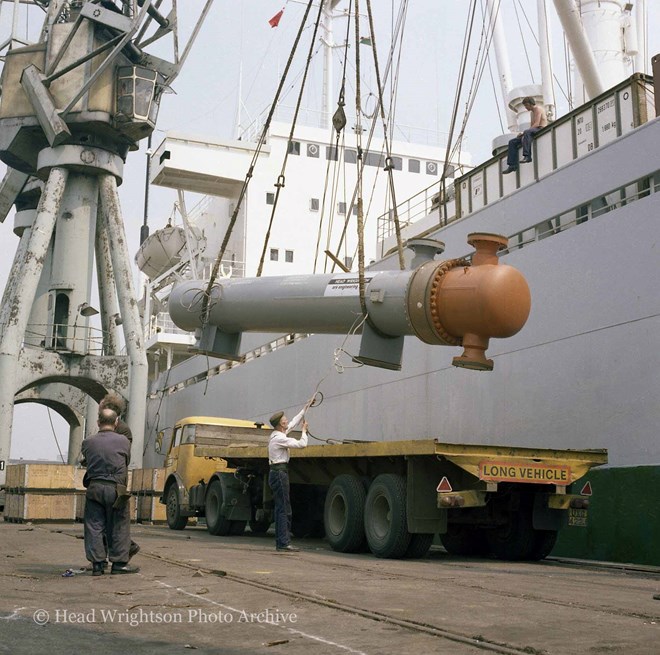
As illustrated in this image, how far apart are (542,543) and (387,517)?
6.87 feet

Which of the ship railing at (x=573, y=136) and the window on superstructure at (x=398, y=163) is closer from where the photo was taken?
the ship railing at (x=573, y=136)

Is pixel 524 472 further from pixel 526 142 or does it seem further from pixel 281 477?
pixel 526 142

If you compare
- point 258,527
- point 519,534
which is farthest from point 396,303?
point 258,527

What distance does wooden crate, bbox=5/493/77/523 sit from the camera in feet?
Answer: 71.2

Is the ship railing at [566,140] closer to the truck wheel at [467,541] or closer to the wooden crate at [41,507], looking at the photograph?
the truck wheel at [467,541]

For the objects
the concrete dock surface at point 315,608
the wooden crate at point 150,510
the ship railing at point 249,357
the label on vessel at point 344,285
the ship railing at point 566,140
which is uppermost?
the ship railing at point 566,140

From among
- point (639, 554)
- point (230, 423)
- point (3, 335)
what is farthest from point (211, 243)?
point (639, 554)

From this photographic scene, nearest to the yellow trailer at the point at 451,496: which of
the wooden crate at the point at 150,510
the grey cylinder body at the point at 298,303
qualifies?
the grey cylinder body at the point at 298,303

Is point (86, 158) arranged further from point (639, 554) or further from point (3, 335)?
point (639, 554)

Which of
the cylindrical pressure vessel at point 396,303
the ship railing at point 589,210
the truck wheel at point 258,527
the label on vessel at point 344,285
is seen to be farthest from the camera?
the truck wheel at point 258,527

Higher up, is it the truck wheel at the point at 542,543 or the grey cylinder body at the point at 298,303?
the grey cylinder body at the point at 298,303

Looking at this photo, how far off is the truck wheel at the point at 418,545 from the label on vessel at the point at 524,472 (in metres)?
1.31

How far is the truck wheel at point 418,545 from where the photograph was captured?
11.6m

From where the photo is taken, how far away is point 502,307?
829 cm
